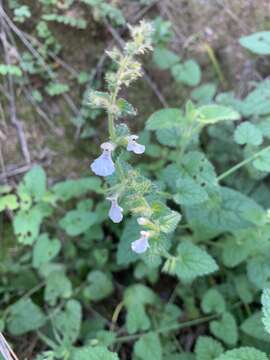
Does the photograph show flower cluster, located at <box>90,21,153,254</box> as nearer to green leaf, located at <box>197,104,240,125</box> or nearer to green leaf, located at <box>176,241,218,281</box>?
green leaf, located at <box>176,241,218,281</box>

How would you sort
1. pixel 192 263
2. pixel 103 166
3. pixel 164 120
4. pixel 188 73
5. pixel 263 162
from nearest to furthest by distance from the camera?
pixel 103 166 < pixel 192 263 < pixel 263 162 < pixel 164 120 < pixel 188 73

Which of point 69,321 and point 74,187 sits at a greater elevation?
point 74,187

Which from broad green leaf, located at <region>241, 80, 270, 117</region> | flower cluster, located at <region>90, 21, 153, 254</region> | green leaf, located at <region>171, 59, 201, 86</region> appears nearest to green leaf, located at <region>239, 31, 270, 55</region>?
broad green leaf, located at <region>241, 80, 270, 117</region>

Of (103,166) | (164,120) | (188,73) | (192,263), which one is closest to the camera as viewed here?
(103,166)

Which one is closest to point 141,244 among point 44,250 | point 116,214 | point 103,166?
point 116,214

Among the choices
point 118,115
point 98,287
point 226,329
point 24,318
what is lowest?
point 226,329

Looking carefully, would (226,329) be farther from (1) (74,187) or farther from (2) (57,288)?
(1) (74,187)
